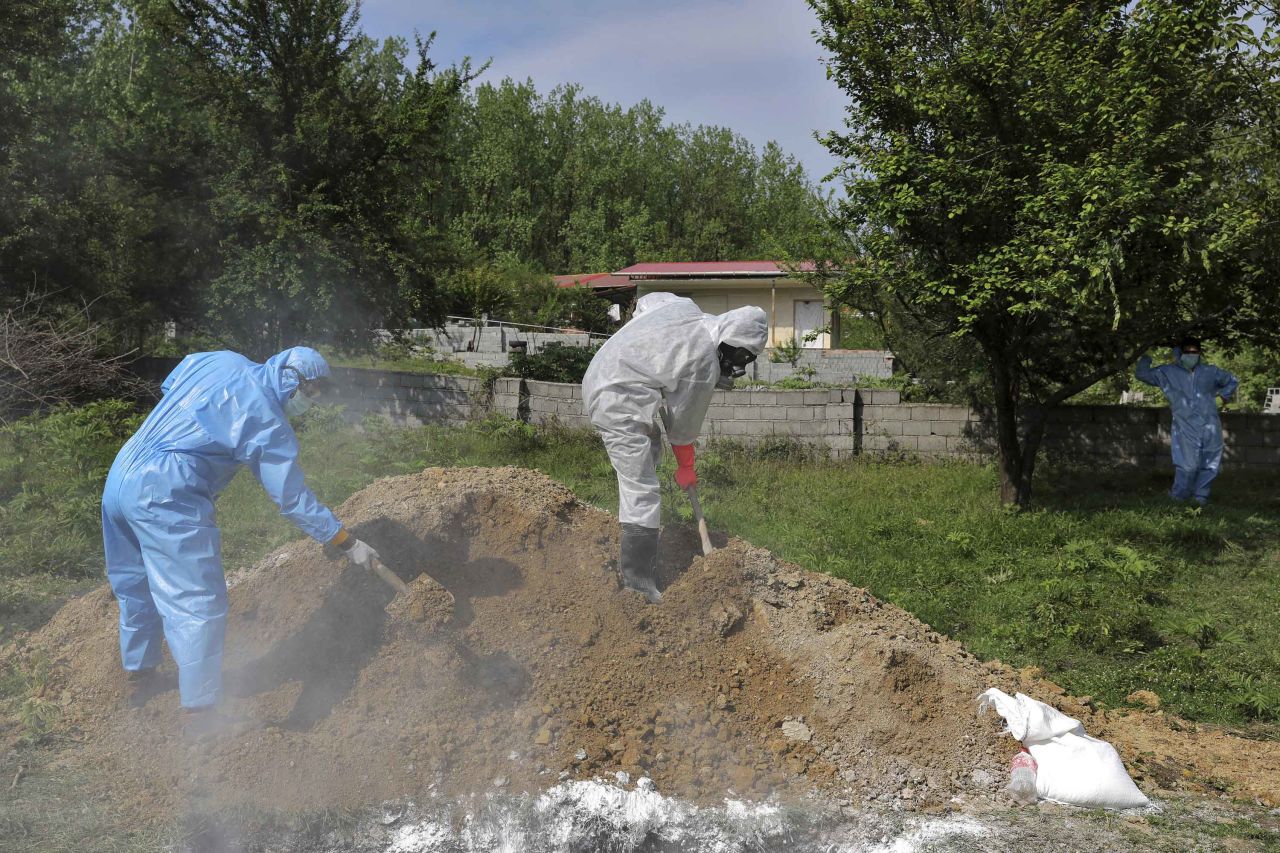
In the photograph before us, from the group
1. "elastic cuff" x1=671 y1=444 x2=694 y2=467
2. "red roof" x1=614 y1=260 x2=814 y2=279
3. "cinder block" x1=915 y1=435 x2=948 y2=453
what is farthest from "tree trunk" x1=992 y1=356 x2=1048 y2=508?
"red roof" x1=614 y1=260 x2=814 y2=279

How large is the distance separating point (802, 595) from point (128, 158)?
10.1 m

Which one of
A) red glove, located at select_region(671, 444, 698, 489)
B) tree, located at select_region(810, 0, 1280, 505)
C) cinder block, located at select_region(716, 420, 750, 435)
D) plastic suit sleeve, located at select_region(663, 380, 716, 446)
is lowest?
cinder block, located at select_region(716, 420, 750, 435)

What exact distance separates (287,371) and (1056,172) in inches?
213

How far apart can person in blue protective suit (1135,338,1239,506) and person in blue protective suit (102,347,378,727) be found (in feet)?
26.6

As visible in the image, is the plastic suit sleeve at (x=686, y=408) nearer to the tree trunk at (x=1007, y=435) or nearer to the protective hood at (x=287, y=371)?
the protective hood at (x=287, y=371)

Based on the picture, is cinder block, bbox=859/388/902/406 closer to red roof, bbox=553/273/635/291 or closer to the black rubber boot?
the black rubber boot

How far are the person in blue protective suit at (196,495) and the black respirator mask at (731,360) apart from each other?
75.4 inches

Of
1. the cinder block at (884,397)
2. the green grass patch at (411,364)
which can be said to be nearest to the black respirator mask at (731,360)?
the cinder block at (884,397)

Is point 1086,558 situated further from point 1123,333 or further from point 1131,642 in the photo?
point 1123,333

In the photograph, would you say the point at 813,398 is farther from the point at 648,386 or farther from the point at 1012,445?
the point at 648,386

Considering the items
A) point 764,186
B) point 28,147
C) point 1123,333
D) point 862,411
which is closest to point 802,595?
point 1123,333

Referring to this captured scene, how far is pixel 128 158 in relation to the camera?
36.7ft

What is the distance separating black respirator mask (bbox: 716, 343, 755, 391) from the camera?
472 cm

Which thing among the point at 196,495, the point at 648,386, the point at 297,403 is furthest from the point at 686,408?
the point at 196,495
